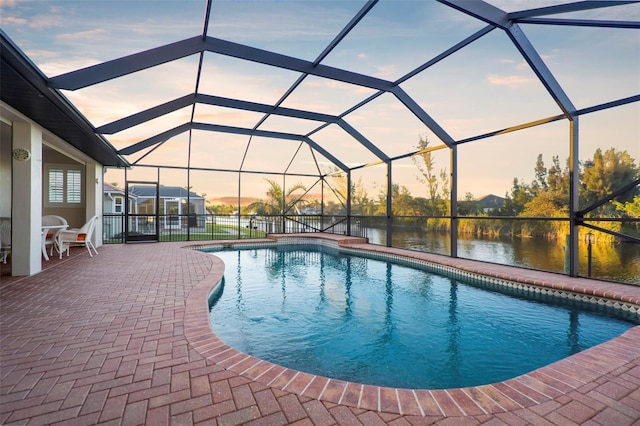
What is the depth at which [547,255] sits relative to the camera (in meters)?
10.0

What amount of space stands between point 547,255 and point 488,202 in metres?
7.04

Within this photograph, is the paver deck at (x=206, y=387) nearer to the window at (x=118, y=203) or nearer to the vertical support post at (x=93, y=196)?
the vertical support post at (x=93, y=196)

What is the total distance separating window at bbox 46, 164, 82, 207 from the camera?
915 cm

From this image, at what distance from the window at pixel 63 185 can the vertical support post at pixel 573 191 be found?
12424 millimetres

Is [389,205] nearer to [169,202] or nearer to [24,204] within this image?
[24,204]

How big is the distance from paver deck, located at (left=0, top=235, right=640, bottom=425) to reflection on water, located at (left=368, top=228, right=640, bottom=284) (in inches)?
189

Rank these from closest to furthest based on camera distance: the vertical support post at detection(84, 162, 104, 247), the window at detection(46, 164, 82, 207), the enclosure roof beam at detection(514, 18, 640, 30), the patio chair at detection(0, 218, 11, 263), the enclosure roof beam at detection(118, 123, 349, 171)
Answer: the enclosure roof beam at detection(514, 18, 640, 30)
the patio chair at detection(0, 218, 11, 263)
the enclosure roof beam at detection(118, 123, 349, 171)
the vertical support post at detection(84, 162, 104, 247)
the window at detection(46, 164, 82, 207)

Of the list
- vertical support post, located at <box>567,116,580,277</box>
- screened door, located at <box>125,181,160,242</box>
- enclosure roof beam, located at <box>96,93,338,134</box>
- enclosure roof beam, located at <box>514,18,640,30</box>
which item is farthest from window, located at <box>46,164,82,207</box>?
vertical support post, located at <box>567,116,580,277</box>

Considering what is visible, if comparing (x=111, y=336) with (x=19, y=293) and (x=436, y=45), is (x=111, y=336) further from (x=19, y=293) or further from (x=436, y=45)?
(x=436, y=45)

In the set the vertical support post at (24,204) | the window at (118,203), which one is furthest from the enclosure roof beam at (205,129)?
the window at (118,203)

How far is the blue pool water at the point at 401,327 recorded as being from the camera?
2824 mm

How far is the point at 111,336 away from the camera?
2680 mm

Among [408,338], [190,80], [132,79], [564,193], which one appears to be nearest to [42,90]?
[132,79]

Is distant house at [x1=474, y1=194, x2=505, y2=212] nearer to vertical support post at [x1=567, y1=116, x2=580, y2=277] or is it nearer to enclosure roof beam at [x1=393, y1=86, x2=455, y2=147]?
enclosure roof beam at [x1=393, y1=86, x2=455, y2=147]
